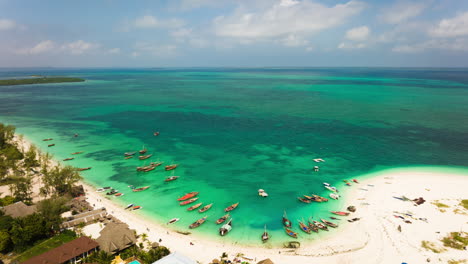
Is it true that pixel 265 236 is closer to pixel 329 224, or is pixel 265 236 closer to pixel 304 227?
pixel 304 227

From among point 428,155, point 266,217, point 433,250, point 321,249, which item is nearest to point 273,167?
point 266,217

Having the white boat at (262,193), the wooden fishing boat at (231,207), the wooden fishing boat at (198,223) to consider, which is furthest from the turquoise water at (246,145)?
the white boat at (262,193)

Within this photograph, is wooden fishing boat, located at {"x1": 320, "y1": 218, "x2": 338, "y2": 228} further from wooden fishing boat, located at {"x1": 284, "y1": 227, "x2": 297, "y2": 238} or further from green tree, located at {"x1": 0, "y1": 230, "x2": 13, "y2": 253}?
green tree, located at {"x1": 0, "y1": 230, "x2": 13, "y2": 253}

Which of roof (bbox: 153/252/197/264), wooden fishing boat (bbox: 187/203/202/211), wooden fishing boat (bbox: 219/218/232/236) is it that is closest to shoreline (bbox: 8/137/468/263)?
wooden fishing boat (bbox: 219/218/232/236)

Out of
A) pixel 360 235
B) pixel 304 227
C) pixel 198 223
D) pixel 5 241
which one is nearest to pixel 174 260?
pixel 198 223

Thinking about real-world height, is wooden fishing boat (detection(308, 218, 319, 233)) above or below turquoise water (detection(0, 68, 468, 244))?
below

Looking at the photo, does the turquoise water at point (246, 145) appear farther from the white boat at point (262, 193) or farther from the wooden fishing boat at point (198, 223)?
the white boat at point (262, 193)

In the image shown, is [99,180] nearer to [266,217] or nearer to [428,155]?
[266,217]
